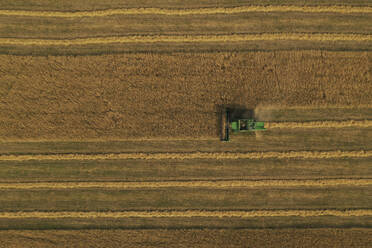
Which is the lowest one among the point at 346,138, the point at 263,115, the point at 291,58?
the point at 346,138

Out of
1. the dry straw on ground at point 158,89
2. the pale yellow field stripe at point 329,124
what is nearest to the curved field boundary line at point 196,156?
the dry straw on ground at point 158,89

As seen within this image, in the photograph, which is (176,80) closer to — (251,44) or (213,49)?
(213,49)

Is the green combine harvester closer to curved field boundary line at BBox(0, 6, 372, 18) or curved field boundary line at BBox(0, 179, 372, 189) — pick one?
curved field boundary line at BBox(0, 179, 372, 189)

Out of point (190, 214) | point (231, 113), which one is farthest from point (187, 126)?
point (190, 214)

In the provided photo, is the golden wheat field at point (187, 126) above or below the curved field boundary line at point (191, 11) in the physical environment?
below

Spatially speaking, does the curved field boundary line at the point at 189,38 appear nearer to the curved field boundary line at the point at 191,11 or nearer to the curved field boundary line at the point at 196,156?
the curved field boundary line at the point at 191,11

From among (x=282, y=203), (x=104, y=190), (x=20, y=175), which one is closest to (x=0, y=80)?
(x=20, y=175)

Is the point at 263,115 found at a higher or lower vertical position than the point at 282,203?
higher
